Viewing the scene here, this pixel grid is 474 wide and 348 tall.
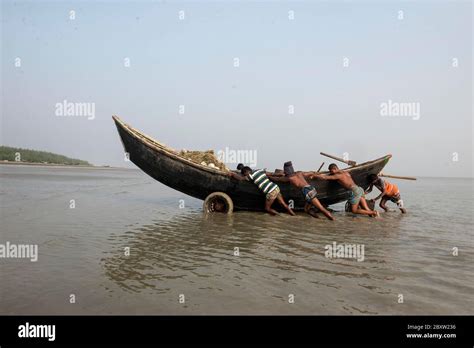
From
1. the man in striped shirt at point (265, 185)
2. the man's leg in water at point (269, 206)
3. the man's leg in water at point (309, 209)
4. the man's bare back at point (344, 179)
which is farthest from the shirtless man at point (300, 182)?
the man's bare back at point (344, 179)

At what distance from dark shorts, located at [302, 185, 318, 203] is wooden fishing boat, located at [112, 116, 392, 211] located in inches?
19.3

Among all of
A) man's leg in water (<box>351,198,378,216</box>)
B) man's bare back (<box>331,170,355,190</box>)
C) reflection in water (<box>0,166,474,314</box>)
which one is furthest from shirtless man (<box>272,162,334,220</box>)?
reflection in water (<box>0,166,474,314</box>)

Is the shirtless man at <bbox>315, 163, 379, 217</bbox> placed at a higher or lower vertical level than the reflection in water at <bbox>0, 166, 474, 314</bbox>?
higher

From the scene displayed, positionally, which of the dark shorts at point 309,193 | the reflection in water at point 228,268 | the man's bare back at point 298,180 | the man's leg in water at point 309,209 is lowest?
the reflection in water at point 228,268

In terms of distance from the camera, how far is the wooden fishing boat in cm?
991

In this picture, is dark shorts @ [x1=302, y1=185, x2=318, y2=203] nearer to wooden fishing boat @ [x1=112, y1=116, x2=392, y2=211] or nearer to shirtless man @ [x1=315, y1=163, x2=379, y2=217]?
wooden fishing boat @ [x1=112, y1=116, x2=392, y2=211]

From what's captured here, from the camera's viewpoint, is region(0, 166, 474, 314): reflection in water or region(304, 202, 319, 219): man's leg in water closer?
region(0, 166, 474, 314): reflection in water

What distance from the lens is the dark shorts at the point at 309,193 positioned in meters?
9.90

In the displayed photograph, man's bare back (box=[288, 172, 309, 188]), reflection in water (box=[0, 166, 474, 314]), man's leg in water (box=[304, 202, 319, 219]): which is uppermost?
man's bare back (box=[288, 172, 309, 188])

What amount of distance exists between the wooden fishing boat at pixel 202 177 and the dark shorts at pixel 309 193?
0.49m

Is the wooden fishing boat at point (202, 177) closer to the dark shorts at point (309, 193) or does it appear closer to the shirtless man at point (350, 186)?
the shirtless man at point (350, 186)

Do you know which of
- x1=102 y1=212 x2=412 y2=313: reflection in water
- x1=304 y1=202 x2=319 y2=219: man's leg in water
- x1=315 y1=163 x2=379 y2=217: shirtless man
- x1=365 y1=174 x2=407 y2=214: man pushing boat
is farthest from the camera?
x1=365 y1=174 x2=407 y2=214: man pushing boat
